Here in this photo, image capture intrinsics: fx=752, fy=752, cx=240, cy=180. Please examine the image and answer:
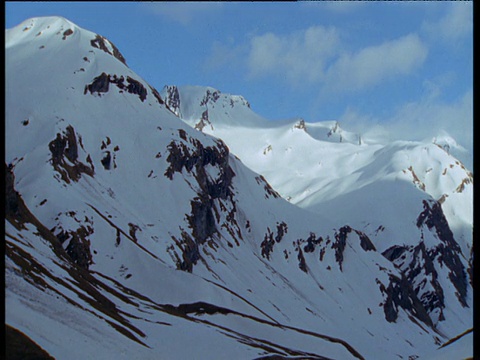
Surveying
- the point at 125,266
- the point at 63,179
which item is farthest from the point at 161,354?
the point at 63,179

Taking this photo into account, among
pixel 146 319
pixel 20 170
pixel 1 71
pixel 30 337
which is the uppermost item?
pixel 20 170

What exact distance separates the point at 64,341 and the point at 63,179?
4491 inches

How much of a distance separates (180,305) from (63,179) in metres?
49.2

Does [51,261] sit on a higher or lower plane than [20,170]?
lower

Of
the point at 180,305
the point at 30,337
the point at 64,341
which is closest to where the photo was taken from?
the point at 30,337

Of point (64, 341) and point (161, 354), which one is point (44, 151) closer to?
point (161, 354)

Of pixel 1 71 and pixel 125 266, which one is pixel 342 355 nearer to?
pixel 125 266

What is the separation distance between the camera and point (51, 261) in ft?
391

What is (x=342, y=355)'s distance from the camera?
567ft

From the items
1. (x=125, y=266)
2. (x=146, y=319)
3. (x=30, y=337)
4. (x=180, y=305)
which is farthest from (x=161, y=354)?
(x=125, y=266)
